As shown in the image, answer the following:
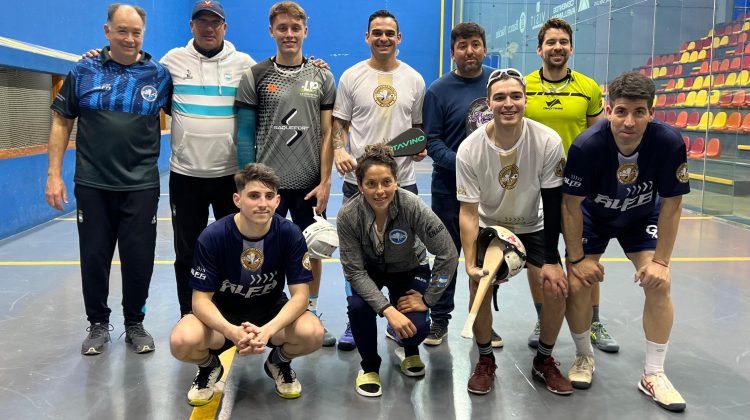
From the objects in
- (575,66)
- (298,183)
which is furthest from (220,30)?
(575,66)

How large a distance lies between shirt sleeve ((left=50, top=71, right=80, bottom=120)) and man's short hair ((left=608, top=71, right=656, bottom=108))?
2.69 m

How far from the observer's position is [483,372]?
2.88 metres

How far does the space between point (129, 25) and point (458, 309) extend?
260 cm

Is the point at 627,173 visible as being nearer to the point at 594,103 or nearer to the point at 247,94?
the point at 594,103

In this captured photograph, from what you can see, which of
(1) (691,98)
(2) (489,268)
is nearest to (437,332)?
(2) (489,268)

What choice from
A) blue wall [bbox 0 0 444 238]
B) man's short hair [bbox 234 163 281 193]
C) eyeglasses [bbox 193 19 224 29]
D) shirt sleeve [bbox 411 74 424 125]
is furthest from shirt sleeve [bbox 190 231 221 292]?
blue wall [bbox 0 0 444 238]

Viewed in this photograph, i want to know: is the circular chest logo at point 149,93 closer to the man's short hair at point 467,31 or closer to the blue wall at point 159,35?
the man's short hair at point 467,31

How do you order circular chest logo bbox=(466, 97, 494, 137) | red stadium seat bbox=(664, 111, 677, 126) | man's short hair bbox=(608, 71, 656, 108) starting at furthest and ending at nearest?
red stadium seat bbox=(664, 111, 677, 126) → circular chest logo bbox=(466, 97, 494, 137) → man's short hair bbox=(608, 71, 656, 108)

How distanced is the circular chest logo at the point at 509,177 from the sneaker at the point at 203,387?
1.60 meters

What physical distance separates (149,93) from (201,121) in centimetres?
31

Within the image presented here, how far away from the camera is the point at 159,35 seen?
40.5 feet

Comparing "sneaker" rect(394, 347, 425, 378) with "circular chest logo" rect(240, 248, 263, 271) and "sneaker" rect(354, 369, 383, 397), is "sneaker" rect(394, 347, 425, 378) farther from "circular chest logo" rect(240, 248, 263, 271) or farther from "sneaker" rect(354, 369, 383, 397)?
"circular chest logo" rect(240, 248, 263, 271)

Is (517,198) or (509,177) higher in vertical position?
(509,177)

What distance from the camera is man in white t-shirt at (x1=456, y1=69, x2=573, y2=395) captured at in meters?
2.77
